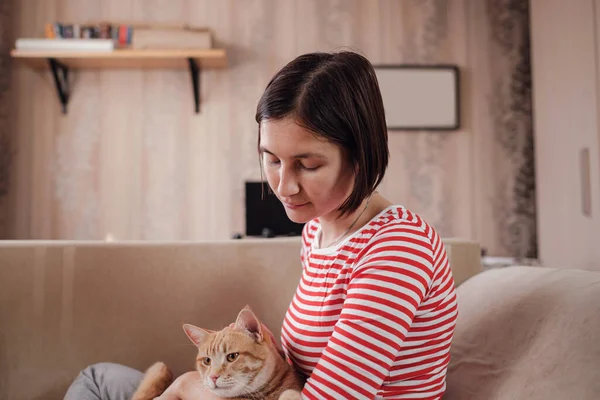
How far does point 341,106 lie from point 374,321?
309 millimetres

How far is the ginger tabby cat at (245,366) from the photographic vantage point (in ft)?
2.49

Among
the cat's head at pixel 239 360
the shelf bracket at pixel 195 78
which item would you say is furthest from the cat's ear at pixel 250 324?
the shelf bracket at pixel 195 78

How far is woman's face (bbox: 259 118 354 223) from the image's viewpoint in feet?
2.27

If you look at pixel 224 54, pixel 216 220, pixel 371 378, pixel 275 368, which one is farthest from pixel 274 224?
pixel 371 378

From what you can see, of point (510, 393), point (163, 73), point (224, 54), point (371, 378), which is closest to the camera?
point (371, 378)

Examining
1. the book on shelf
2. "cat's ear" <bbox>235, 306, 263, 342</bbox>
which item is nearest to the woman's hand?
"cat's ear" <bbox>235, 306, 263, 342</bbox>

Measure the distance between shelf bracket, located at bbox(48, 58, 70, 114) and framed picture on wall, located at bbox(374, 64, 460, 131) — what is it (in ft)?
6.76

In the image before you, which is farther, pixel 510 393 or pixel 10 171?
pixel 10 171

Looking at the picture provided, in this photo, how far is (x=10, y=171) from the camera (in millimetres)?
3059

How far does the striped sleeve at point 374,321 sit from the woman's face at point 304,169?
0.12 metres

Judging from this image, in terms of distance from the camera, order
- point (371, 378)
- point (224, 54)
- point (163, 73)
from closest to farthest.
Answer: point (371, 378) < point (224, 54) < point (163, 73)

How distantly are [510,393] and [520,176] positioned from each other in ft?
9.08

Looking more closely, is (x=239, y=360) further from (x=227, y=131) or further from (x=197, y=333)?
(x=227, y=131)

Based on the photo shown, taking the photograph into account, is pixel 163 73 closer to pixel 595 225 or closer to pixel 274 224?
pixel 274 224
